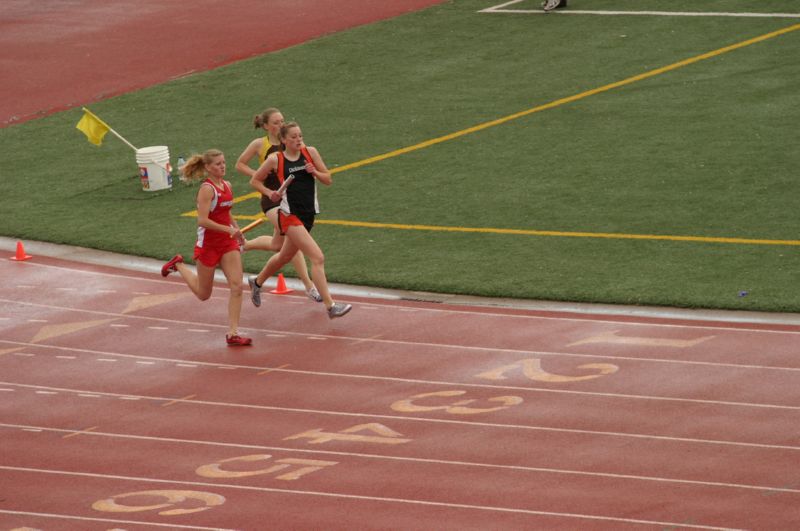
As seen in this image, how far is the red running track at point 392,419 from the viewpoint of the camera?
10.2m

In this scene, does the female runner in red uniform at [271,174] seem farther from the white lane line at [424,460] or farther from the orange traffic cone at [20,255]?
the orange traffic cone at [20,255]

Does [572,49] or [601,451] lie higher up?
[572,49]

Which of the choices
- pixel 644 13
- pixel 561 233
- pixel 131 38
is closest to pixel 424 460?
pixel 561 233

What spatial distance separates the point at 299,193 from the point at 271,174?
0.46 metres

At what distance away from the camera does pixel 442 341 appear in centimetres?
1383

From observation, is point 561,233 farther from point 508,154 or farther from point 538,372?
point 538,372

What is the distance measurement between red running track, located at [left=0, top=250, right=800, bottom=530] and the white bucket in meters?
4.81

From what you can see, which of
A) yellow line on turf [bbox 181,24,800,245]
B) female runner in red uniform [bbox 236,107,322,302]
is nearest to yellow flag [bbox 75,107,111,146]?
yellow line on turf [bbox 181,24,800,245]

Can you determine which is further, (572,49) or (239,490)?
(572,49)

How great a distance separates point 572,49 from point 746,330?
14.1 m

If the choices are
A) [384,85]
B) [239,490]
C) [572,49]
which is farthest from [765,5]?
[239,490]

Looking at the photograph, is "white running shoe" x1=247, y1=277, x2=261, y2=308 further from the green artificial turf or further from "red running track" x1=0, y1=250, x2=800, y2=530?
the green artificial turf

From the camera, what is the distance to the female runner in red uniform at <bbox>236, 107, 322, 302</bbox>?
574 inches

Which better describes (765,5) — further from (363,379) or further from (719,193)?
(363,379)
